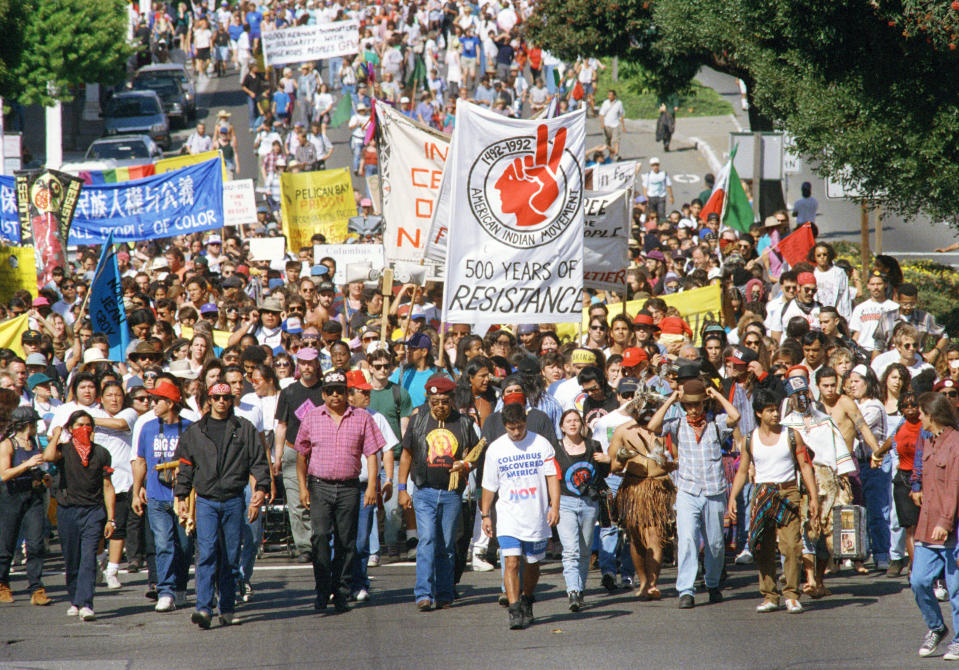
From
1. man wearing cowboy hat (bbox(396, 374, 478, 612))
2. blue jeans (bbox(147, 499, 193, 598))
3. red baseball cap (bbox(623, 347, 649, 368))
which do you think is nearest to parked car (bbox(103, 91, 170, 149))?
red baseball cap (bbox(623, 347, 649, 368))

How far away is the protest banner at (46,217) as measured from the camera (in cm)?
1903

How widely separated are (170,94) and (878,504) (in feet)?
104

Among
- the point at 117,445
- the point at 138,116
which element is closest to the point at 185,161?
the point at 117,445

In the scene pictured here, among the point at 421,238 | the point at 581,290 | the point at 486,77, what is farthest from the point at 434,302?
the point at 486,77

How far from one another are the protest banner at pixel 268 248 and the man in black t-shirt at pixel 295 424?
9.64m

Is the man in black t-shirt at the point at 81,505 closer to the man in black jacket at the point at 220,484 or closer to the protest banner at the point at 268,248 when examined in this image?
the man in black jacket at the point at 220,484

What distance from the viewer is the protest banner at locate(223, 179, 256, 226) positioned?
2133cm

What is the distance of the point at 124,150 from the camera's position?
32312 mm

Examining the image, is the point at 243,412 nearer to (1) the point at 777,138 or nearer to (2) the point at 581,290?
(2) the point at 581,290

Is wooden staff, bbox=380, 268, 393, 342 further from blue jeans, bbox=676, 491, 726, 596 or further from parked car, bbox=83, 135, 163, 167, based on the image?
parked car, bbox=83, 135, 163, 167

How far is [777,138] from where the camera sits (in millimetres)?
21000

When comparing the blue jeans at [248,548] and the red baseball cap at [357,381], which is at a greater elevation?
the red baseball cap at [357,381]

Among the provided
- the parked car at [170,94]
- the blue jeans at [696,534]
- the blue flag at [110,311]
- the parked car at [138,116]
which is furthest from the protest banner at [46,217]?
the parked car at [170,94]

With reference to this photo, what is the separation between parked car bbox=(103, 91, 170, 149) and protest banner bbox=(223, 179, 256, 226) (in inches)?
641
